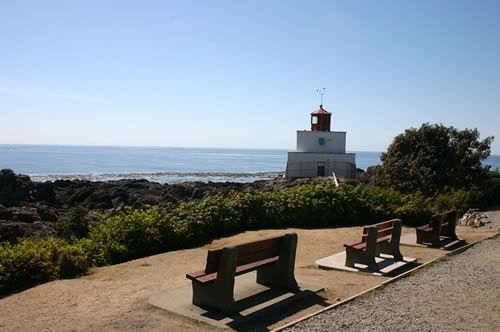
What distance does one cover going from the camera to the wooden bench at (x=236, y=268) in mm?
5809

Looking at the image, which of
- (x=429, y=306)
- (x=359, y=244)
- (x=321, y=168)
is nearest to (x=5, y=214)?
(x=359, y=244)

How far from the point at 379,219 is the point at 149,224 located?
22.9 feet

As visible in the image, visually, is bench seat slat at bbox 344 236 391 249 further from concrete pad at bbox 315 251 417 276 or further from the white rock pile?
the white rock pile

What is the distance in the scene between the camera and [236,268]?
6.00 m

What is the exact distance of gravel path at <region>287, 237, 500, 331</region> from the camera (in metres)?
5.59

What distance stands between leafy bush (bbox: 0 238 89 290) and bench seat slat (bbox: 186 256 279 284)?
3.55m

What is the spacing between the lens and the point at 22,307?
6.68 metres

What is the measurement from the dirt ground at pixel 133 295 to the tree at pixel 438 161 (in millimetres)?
11335

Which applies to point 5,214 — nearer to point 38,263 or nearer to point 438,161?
point 38,263

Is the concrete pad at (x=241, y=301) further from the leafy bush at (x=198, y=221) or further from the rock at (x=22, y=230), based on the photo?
the rock at (x=22, y=230)

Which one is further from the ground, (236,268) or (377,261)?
(236,268)

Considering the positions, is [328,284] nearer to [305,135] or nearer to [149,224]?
[149,224]

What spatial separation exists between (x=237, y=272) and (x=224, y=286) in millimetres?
249

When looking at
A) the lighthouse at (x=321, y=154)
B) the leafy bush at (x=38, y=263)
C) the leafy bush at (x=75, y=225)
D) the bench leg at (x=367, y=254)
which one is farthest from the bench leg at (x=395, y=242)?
the lighthouse at (x=321, y=154)
